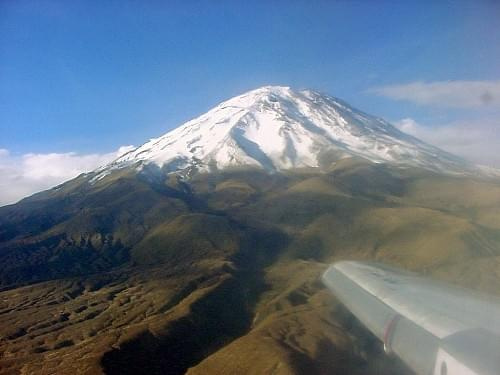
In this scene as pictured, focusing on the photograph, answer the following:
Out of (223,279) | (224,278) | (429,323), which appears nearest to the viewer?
(429,323)

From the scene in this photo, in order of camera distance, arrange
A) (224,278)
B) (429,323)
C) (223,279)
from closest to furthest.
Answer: (429,323)
(223,279)
(224,278)

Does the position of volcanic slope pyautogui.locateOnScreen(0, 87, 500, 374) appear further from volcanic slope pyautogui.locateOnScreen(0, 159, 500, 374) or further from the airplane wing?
the airplane wing

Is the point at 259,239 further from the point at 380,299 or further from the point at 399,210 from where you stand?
the point at 380,299

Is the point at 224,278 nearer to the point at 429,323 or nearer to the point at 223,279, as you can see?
the point at 223,279

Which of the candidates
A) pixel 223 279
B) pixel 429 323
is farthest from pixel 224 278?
pixel 429 323

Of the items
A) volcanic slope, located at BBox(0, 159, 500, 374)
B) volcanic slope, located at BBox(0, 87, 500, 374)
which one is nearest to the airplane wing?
volcanic slope, located at BBox(0, 87, 500, 374)

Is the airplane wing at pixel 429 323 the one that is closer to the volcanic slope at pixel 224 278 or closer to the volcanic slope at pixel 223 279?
the volcanic slope at pixel 223 279

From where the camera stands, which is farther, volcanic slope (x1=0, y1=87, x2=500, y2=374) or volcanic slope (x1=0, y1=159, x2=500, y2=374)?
volcanic slope (x1=0, y1=159, x2=500, y2=374)

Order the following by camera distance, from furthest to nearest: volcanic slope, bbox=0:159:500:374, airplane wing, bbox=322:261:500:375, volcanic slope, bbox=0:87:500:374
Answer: volcanic slope, bbox=0:159:500:374 < volcanic slope, bbox=0:87:500:374 < airplane wing, bbox=322:261:500:375
